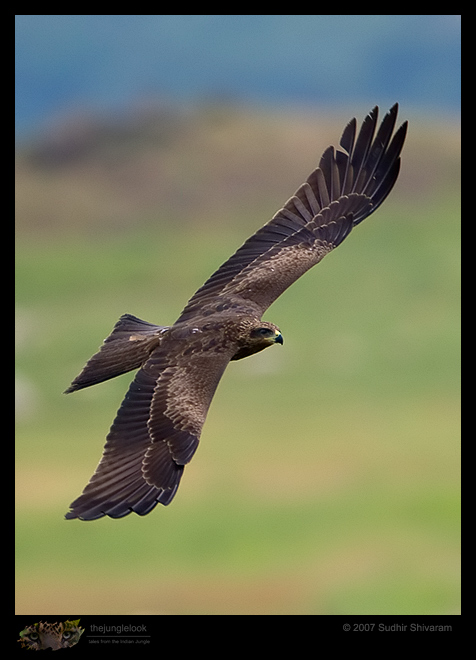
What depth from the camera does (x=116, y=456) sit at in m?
7.96

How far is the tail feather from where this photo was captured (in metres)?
8.83

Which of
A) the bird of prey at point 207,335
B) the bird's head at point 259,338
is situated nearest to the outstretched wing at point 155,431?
the bird of prey at point 207,335

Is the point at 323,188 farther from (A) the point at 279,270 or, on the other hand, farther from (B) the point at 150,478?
(B) the point at 150,478

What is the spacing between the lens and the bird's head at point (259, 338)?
9078mm

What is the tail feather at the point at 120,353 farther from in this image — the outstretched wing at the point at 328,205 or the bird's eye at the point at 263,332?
the outstretched wing at the point at 328,205

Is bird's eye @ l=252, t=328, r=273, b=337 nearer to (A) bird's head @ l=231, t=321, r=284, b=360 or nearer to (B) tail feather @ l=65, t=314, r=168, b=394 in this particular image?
(A) bird's head @ l=231, t=321, r=284, b=360

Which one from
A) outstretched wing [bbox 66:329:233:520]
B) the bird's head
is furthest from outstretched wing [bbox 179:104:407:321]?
outstretched wing [bbox 66:329:233:520]

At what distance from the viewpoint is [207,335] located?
894 centimetres

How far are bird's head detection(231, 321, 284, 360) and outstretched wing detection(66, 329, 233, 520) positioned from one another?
0.34 metres

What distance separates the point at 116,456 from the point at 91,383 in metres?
1.04

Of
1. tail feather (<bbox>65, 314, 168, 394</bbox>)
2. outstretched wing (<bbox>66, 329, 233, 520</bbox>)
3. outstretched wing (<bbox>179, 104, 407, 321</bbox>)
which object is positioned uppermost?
outstretched wing (<bbox>179, 104, 407, 321</bbox>)

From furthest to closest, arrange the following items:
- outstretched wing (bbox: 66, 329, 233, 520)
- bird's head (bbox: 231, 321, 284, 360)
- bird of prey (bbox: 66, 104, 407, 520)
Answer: bird's head (bbox: 231, 321, 284, 360) < bird of prey (bbox: 66, 104, 407, 520) < outstretched wing (bbox: 66, 329, 233, 520)

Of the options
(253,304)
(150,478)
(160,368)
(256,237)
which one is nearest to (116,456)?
(150,478)

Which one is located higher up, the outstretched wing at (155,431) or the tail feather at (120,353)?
the tail feather at (120,353)
